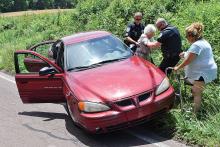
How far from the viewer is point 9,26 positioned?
A: 33.3 meters

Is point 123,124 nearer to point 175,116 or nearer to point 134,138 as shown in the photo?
point 134,138

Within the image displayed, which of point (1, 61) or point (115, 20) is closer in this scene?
point (115, 20)

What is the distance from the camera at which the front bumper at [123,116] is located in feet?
22.9

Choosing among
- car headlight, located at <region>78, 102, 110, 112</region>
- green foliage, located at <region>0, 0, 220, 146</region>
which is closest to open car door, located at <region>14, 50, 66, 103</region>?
car headlight, located at <region>78, 102, 110, 112</region>

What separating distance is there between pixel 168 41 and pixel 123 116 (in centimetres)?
239

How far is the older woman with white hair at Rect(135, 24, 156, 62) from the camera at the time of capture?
9398mm

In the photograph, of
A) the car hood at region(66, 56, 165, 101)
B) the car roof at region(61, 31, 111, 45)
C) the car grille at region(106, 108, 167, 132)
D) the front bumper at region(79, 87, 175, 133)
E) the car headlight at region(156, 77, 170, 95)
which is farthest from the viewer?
the car roof at region(61, 31, 111, 45)

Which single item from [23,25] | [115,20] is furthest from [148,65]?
[23,25]

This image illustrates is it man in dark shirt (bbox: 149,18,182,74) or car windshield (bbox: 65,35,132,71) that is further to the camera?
man in dark shirt (bbox: 149,18,182,74)

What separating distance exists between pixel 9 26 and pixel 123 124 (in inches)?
Result: 1089

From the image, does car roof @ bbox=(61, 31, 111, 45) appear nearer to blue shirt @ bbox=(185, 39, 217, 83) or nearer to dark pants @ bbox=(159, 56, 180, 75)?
dark pants @ bbox=(159, 56, 180, 75)

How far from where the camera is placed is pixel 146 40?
374 inches

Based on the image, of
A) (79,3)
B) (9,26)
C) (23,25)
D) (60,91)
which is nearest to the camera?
(60,91)

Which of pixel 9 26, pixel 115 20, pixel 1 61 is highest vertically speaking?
pixel 115 20
